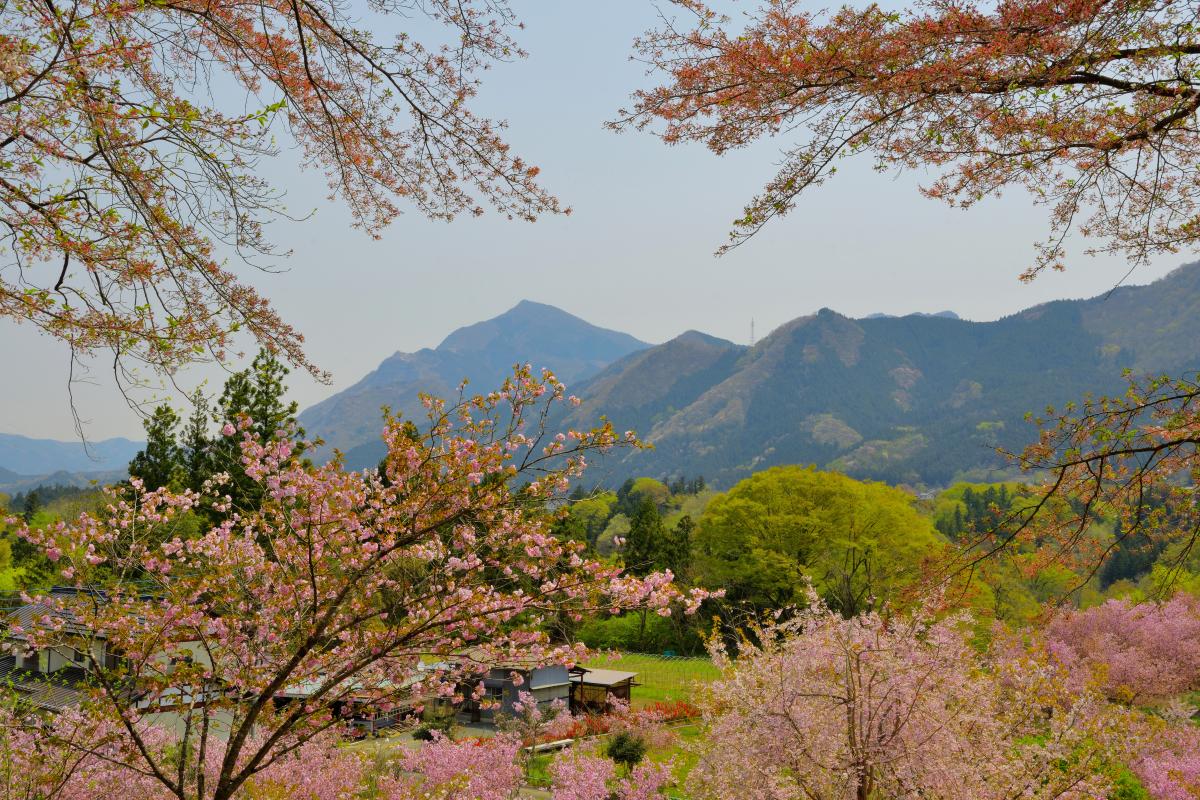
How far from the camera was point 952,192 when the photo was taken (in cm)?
516

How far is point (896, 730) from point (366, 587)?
15.8ft

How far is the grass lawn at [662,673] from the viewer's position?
27.7m

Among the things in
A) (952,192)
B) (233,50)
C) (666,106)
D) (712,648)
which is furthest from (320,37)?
(712,648)

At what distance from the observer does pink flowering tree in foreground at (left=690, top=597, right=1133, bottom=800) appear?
253 inches

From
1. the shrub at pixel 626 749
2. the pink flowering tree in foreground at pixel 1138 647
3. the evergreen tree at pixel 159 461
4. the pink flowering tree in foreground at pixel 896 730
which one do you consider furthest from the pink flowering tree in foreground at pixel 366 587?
the evergreen tree at pixel 159 461

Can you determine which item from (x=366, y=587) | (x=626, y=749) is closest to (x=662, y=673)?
(x=626, y=749)

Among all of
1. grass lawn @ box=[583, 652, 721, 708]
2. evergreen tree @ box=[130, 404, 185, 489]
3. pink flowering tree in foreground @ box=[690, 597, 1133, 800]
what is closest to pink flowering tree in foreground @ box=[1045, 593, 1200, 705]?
grass lawn @ box=[583, 652, 721, 708]

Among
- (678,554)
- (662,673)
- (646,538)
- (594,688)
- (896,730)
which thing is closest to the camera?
(896,730)

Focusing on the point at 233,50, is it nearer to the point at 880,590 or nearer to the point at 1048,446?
the point at 1048,446

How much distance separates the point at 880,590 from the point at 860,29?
83.9 ft

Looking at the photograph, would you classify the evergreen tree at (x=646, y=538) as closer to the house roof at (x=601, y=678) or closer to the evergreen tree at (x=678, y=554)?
the evergreen tree at (x=678, y=554)

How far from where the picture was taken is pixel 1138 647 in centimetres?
2116

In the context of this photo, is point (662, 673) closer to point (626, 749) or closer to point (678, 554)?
point (678, 554)

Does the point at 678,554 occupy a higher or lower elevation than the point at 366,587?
lower
